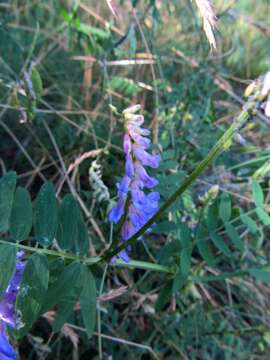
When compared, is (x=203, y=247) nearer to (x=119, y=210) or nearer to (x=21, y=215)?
(x=119, y=210)

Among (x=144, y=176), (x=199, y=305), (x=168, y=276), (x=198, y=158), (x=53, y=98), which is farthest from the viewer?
(x=53, y=98)

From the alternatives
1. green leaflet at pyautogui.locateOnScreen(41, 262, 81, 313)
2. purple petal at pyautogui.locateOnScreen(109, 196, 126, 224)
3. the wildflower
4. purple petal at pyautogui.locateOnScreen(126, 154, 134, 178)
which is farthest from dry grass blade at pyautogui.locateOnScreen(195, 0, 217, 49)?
green leaflet at pyautogui.locateOnScreen(41, 262, 81, 313)

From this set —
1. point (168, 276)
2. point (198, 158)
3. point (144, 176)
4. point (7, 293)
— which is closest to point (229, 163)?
point (198, 158)

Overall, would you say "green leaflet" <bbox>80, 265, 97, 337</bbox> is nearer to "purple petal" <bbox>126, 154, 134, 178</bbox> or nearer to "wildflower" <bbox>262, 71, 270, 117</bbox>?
"purple petal" <bbox>126, 154, 134, 178</bbox>

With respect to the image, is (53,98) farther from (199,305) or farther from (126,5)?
(199,305)

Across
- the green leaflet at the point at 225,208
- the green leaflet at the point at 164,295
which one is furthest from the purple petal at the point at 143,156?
the green leaflet at the point at 164,295

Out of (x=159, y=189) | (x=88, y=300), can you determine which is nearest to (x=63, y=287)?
(x=88, y=300)
